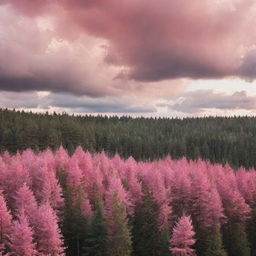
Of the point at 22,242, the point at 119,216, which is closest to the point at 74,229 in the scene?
the point at 119,216

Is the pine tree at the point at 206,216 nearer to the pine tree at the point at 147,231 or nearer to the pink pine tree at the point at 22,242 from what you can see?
the pine tree at the point at 147,231

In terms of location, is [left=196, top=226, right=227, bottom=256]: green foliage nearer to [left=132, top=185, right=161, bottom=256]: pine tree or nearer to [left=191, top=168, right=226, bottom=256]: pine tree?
[left=191, top=168, right=226, bottom=256]: pine tree

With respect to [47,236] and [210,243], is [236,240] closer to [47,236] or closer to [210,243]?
[210,243]

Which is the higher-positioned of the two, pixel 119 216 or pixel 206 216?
pixel 119 216

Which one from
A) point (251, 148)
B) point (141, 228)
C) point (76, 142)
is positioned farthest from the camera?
point (251, 148)

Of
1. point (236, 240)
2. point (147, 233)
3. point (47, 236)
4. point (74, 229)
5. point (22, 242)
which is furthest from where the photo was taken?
point (236, 240)

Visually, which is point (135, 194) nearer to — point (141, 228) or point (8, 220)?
point (141, 228)

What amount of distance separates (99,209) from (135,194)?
1944 cm

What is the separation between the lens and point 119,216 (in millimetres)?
55844

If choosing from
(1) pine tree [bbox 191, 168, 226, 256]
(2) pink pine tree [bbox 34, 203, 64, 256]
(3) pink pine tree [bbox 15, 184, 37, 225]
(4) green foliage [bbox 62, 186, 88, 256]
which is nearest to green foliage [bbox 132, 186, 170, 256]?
(1) pine tree [bbox 191, 168, 226, 256]

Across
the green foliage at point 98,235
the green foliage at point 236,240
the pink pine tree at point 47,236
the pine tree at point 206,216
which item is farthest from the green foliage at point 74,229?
the green foliage at point 236,240

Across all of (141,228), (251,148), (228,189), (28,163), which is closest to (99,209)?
(141,228)

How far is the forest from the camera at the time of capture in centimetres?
5062

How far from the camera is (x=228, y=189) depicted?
8244cm
